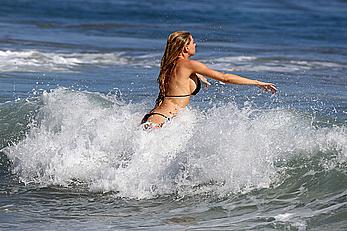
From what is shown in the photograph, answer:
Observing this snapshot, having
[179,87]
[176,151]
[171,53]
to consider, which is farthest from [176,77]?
[176,151]

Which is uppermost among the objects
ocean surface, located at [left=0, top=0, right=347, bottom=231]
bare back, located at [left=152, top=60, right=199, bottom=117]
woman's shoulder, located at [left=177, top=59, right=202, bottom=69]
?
woman's shoulder, located at [left=177, top=59, right=202, bottom=69]

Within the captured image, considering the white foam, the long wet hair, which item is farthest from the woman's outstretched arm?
the white foam

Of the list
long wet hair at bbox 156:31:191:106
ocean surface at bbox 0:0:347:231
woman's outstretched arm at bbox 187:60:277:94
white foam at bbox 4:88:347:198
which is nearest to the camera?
ocean surface at bbox 0:0:347:231

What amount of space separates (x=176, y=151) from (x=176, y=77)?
0.75m

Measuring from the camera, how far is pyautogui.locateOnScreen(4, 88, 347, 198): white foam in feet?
27.8

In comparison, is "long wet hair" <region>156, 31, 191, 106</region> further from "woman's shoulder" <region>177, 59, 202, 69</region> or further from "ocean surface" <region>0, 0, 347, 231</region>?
"ocean surface" <region>0, 0, 347, 231</region>

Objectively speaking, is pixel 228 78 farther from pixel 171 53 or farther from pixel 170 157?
pixel 170 157

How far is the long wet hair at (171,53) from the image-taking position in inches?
330

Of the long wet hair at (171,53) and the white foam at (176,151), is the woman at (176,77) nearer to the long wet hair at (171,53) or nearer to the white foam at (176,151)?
the long wet hair at (171,53)

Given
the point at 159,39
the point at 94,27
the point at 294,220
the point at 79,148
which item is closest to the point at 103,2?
the point at 94,27

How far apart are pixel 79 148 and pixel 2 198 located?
3.98 feet

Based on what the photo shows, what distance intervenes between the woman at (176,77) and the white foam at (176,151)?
0.38 feet

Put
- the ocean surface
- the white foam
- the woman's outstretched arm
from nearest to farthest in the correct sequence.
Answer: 1. the ocean surface
2. the woman's outstretched arm
3. the white foam

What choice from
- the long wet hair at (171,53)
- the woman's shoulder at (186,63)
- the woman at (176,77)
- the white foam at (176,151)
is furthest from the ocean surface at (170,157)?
the woman's shoulder at (186,63)
